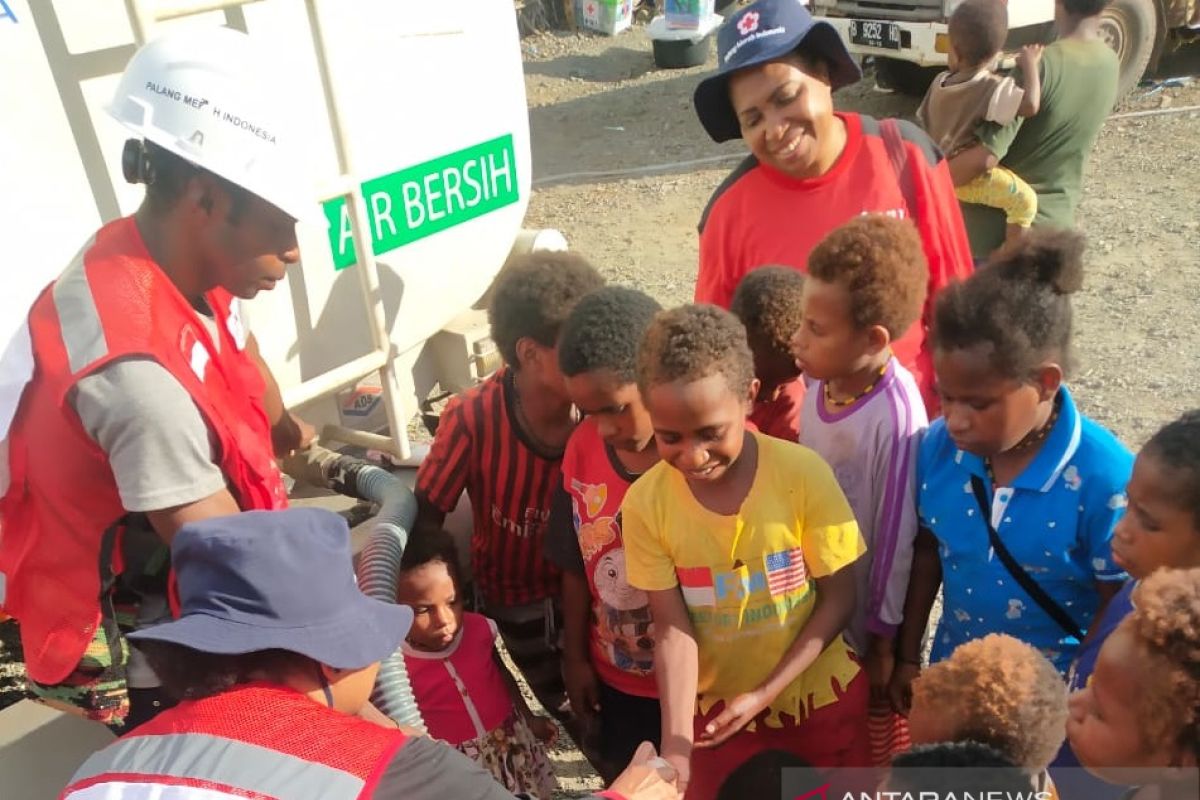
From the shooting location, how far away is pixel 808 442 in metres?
2.48

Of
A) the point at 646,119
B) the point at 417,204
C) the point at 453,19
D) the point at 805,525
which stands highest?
the point at 453,19

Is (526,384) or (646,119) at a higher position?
(526,384)

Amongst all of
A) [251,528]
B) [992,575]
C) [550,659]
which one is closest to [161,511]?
[251,528]

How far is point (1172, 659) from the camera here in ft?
4.54

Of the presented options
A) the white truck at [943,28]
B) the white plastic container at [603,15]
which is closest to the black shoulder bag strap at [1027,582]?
the white truck at [943,28]

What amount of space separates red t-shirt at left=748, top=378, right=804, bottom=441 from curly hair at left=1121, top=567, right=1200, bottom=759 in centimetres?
127

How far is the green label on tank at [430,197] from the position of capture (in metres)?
3.20

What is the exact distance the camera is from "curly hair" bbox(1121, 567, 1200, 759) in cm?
137

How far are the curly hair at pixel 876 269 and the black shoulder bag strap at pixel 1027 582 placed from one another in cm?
43

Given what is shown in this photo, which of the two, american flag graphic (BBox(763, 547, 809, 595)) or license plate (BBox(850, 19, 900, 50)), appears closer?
american flag graphic (BBox(763, 547, 809, 595))

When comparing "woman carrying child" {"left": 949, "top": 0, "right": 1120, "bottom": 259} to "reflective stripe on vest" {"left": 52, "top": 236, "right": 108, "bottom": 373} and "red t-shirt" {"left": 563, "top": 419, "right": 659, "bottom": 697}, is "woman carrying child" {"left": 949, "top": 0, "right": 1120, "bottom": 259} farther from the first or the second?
"reflective stripe on vest" {"left": 52, "top": 236, "right": 108, "bottom": 373}

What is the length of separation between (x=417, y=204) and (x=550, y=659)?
4.98ft

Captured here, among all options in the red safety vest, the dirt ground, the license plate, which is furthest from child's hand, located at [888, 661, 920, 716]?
the license plate

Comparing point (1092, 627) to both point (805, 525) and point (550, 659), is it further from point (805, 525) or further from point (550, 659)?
point (550, 659)
